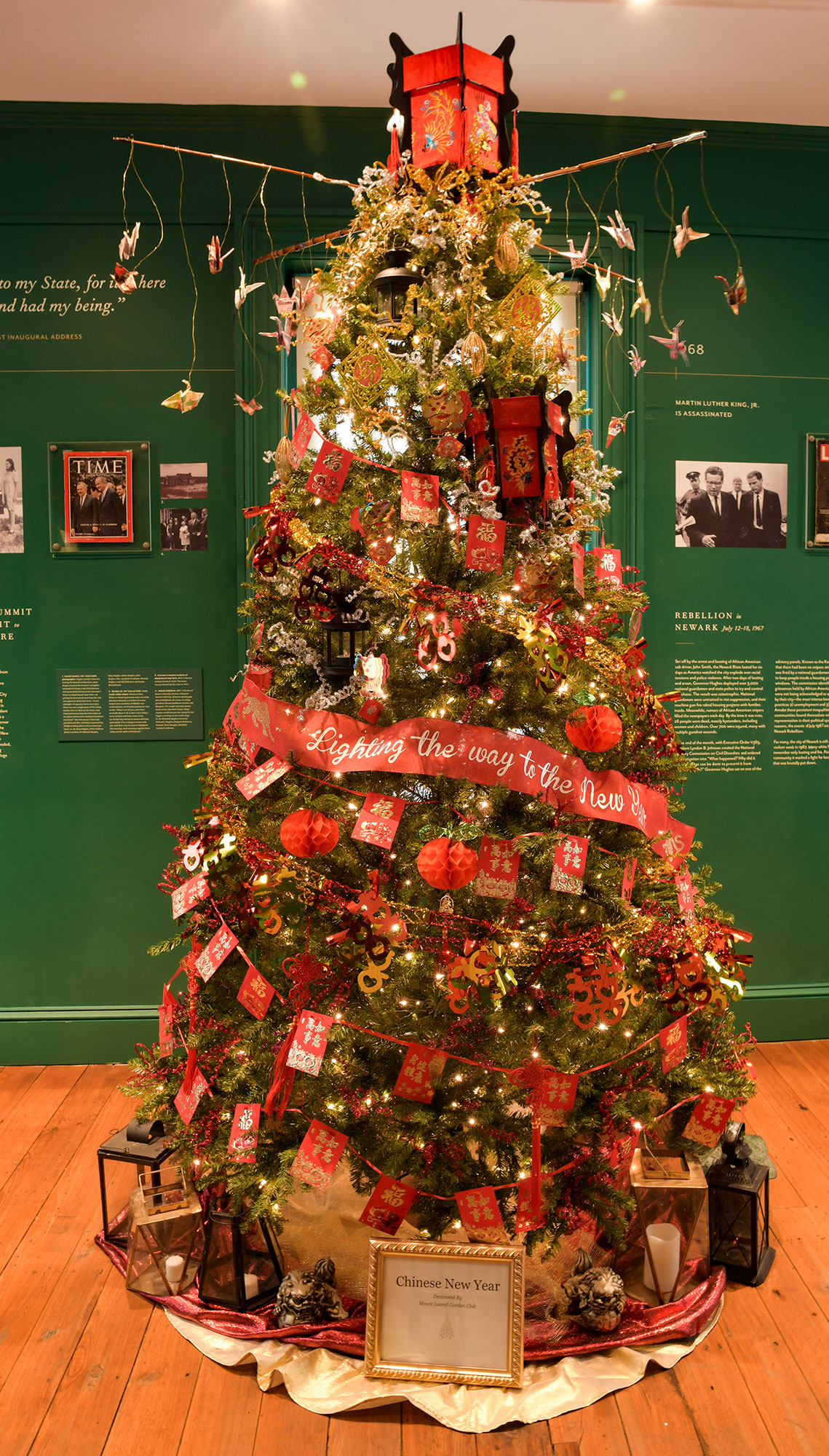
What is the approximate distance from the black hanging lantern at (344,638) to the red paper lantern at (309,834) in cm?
31

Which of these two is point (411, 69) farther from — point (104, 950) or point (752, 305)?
point (104, 950)

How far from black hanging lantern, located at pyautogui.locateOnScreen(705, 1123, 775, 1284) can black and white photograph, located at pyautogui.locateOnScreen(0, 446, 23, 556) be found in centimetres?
272

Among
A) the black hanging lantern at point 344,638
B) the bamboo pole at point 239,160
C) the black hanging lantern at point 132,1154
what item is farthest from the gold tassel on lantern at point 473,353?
the black hanging lantern at point 132,1154

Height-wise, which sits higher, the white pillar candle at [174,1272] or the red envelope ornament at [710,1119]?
the red envelope ornament at [710,1119]

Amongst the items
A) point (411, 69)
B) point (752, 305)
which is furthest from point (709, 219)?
point (411, 69)

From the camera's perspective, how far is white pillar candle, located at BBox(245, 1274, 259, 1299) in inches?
75.1

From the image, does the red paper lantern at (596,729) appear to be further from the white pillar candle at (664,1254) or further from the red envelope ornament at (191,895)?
the white pillar candle at (664,1254)

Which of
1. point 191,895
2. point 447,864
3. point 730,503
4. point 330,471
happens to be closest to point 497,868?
point 447,864

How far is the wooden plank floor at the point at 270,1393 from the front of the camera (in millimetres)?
1590

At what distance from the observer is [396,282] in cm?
175

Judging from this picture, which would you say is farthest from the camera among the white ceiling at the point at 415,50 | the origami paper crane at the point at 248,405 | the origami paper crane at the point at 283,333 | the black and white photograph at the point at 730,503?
the black and white photograph at the point at 730,503

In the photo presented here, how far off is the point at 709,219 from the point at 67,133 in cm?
210

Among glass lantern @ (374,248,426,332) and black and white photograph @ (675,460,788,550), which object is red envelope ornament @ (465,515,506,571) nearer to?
glass lantern @ (374,248,426,332)

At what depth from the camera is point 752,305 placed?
9.76ft
